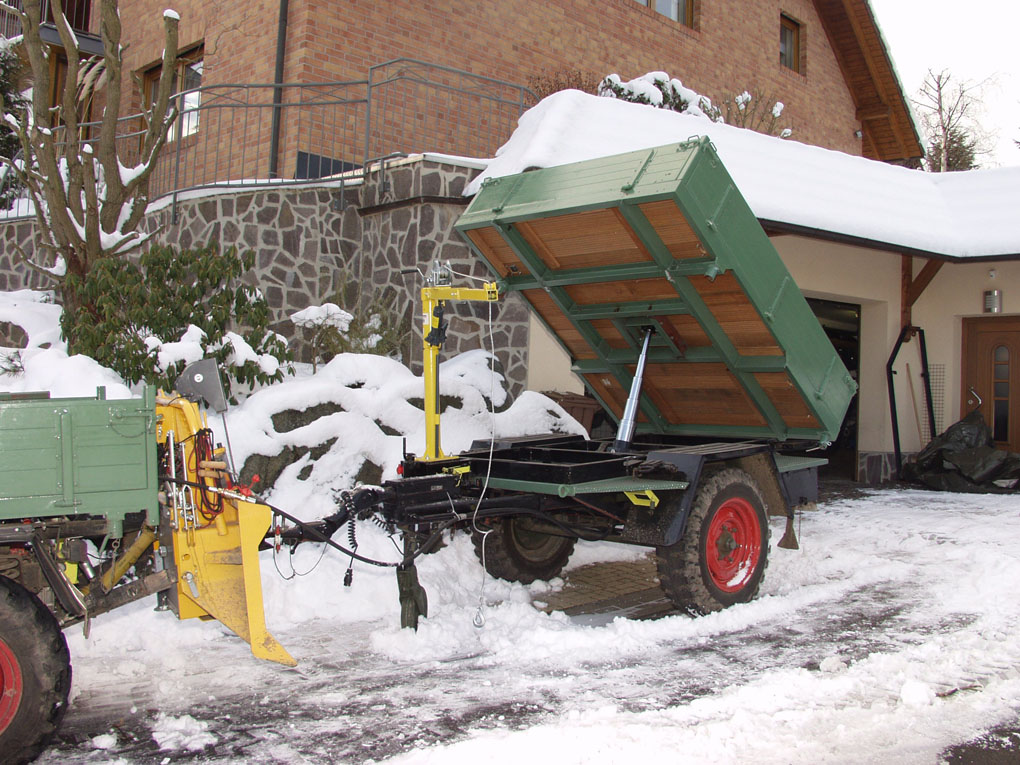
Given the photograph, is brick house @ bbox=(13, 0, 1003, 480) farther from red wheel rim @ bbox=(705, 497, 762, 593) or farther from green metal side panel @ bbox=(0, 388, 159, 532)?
green metal side panel @ bbox=(0, 388, 159, 532)

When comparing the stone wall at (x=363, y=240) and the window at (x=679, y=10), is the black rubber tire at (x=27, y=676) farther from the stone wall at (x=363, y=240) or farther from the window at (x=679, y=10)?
the window at (x=679, y=10)

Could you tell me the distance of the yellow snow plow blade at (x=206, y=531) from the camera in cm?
434

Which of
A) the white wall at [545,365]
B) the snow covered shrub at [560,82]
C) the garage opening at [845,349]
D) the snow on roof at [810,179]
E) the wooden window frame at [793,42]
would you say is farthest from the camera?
the wooden window frame at [793,42]

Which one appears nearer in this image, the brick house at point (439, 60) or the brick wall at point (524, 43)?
the brick house at point (439, 60)

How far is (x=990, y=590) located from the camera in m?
6.49

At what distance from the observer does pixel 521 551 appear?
6602mm

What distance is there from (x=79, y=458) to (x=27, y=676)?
0.88m

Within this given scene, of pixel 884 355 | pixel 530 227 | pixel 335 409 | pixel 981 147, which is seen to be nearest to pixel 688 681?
pixel 530 227

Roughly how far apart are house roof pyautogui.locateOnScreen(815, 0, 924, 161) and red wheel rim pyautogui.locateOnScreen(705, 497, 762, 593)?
1713 cm

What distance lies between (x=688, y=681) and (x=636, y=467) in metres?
1.45

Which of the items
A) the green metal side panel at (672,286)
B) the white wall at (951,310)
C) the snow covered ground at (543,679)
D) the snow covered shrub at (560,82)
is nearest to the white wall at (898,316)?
the white wall at (951,310)

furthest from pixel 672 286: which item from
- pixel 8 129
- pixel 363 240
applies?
pixel 8 129

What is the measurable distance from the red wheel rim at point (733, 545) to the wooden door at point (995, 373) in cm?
871

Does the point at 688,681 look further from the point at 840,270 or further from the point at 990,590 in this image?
the point at 840,270
